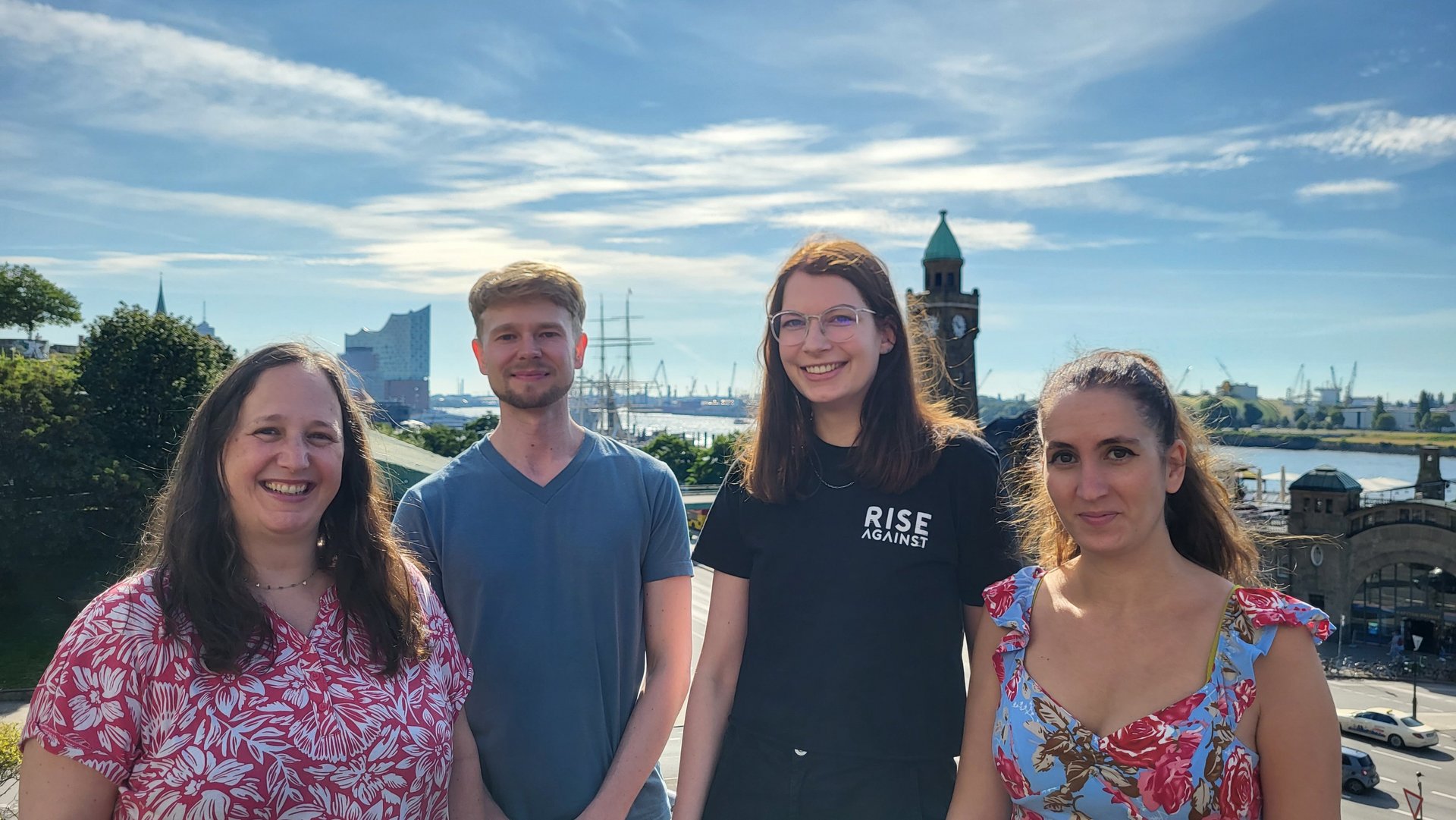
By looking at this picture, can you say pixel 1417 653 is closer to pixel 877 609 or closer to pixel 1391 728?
pixel 1391 728

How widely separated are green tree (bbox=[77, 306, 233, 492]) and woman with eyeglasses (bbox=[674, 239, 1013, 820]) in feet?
86.9

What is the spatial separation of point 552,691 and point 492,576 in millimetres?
521

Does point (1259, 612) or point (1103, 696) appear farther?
point (1103, 696)

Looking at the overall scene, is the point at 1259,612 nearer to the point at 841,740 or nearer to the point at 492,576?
the point at 841,740

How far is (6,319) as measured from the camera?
44.9m

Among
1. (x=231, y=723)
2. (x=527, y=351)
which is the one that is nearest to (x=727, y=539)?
(x=527, y=351)

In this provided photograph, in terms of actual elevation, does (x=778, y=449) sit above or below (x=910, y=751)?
above

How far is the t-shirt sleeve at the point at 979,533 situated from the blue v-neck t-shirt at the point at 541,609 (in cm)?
122

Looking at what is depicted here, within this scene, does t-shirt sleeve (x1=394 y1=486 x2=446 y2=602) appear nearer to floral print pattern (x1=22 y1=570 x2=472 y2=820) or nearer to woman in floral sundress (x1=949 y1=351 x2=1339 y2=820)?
floral print pattern (x1=22 y1=570 x2=472 y2=820)

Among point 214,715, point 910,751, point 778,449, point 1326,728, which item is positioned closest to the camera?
point 1326,728

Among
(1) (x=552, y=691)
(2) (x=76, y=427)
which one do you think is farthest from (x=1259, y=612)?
(2) (x=76, y=427)

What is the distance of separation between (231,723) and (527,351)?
170 centimetres

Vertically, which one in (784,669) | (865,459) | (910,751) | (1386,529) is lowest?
(1386,529)

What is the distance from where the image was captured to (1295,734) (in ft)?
8.34
